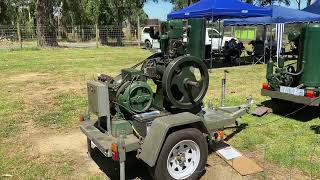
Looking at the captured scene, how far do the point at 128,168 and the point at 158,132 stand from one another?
1077 mm

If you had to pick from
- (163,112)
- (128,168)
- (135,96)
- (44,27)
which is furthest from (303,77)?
(44,27)

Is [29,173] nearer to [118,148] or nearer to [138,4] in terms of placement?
[118,148]

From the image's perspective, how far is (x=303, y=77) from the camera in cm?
779

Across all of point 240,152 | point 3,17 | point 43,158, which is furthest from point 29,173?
point 3,17

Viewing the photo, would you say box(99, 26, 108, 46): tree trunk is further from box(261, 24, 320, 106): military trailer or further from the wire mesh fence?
box(261, 24, 320, 106): military trailer

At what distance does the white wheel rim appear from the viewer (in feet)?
15.2

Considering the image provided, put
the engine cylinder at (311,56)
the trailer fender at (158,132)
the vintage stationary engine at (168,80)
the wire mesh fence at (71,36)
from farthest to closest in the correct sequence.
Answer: the wire mesh fence at (71,36), the engine cylinder at (311,56), the vintage stationary engine at (168,80), the trailer fender at (158,132)

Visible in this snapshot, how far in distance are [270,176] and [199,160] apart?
0.99 meters

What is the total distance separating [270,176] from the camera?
507 centimetres

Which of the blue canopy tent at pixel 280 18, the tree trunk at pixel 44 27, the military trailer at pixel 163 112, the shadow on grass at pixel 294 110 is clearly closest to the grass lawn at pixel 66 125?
the shadow on grass at pixel 294 110

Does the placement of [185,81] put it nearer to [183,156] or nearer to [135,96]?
[135,96]

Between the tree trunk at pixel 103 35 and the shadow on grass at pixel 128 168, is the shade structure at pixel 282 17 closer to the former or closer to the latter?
the shadow on grass at pixel 128 168

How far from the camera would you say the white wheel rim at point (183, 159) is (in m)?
4.64

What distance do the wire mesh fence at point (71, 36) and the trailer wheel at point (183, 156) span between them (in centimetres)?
2187
